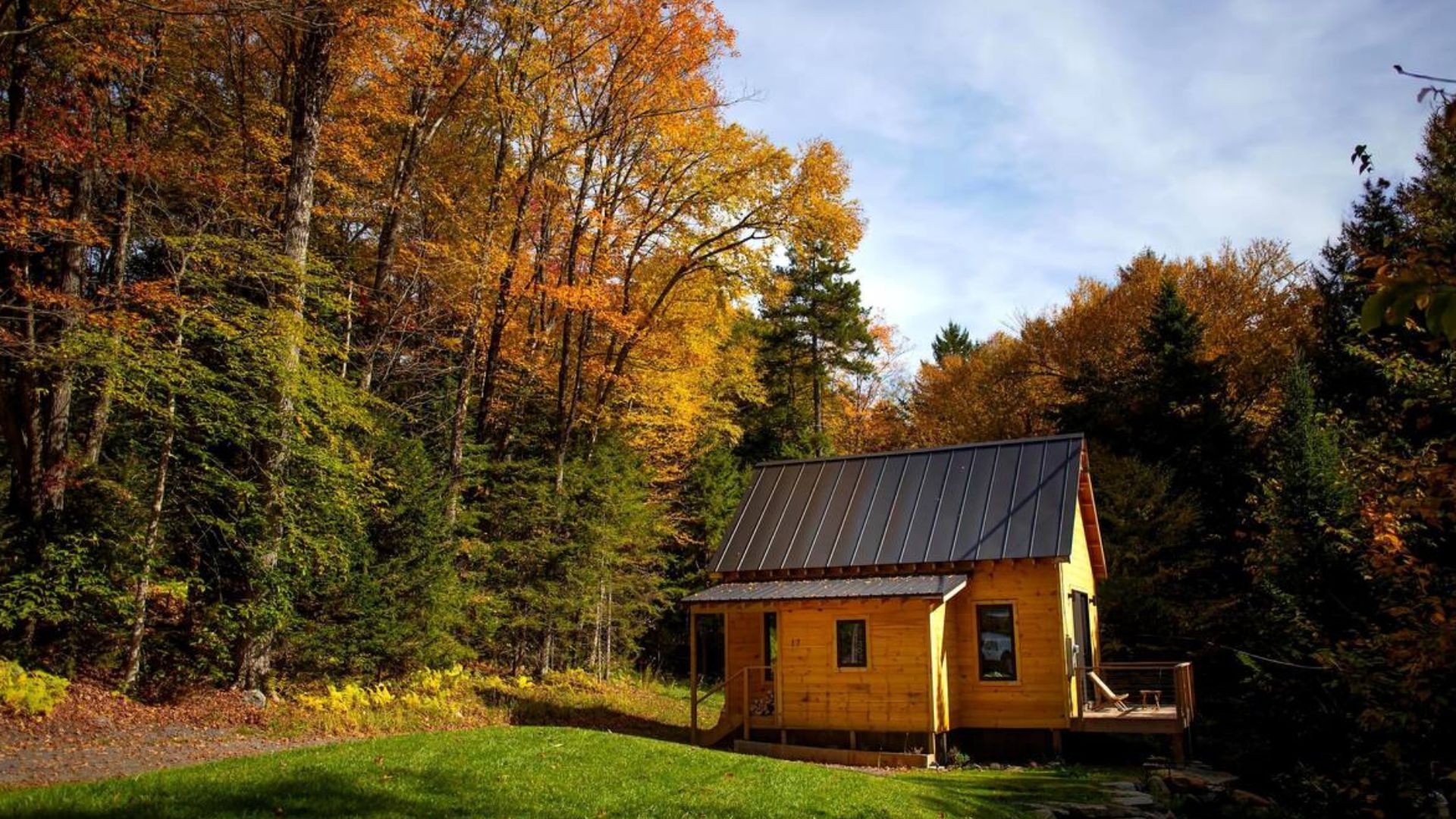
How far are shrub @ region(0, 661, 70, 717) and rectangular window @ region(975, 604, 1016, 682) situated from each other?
550 inches

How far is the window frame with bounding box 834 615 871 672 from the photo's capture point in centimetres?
1678

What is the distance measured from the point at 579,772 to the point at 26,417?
33.2 ft

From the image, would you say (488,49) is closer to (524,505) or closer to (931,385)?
(524,505)

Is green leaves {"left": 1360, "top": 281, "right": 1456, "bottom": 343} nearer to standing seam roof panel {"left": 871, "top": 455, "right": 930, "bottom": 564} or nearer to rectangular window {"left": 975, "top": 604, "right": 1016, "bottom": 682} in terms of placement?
rectangular window {"left": 975, "top": 604, "right": 1016, "bottom": 682}

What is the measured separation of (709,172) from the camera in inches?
940

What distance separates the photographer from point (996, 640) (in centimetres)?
1686

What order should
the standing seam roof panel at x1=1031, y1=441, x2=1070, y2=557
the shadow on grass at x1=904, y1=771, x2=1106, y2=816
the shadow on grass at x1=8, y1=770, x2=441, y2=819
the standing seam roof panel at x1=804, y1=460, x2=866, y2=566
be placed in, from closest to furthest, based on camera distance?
the shadow on grass at x1=8, y1=770, x2=441, y2=819, the shadow on grass at x1=904, y1=771, x2=1106, y2=816, the standing seam roof panel at x1=1031, y1=441, x2=1070, y2=557, the standing seam roof panel at x1=804, y1=460, x2=866, y2=566

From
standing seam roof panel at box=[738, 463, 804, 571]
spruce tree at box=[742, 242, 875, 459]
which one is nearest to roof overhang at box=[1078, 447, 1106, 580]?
standing seam roof panel at box=[738, 463, 804, 571]

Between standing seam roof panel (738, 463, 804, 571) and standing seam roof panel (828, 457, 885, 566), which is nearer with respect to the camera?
standing seam roof panel (828, 457, 885, 566)

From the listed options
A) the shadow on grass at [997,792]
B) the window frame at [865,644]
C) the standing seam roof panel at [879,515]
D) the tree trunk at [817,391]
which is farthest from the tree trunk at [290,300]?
the tree trunk at [817,391]

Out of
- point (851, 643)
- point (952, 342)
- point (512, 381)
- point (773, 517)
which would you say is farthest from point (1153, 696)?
point (952, 342)

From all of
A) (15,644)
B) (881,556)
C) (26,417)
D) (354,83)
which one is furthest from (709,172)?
(15,644)

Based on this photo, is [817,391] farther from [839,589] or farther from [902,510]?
[839,589]

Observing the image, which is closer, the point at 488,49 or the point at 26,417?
the point at 26,417
